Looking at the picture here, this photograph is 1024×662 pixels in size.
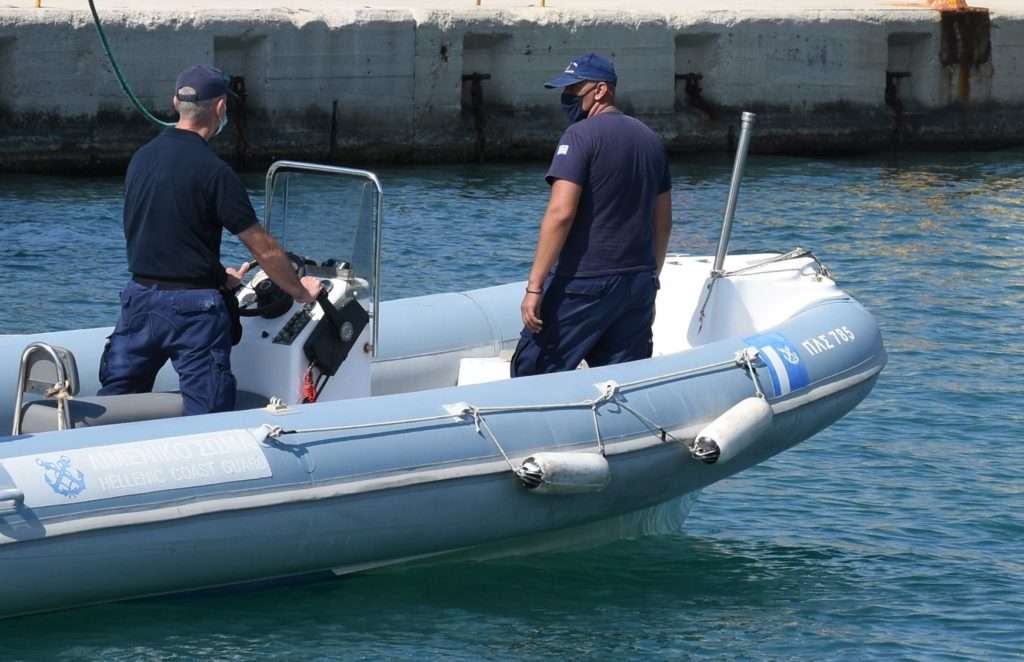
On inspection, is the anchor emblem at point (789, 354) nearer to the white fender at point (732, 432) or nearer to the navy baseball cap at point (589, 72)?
the white fender at point (732, 432)

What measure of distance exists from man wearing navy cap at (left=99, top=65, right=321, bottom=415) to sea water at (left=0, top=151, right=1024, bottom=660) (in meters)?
0.72

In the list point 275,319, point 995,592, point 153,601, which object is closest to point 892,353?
point 995,592

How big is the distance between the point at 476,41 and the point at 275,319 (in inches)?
407

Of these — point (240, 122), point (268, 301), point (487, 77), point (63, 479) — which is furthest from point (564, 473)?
point (487, 77)

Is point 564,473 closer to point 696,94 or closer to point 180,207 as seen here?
point 180,207

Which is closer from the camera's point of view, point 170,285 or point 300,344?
point 170,285

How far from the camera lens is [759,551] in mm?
6020

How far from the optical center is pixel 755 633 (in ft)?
17.1

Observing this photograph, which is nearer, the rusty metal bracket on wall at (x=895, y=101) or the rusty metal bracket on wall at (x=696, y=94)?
the rusty metal bracket on wall at (x=696, y=94)

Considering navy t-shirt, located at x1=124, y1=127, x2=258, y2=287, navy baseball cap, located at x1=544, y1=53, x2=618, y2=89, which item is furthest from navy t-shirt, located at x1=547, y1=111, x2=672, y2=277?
navy t-shirt, located at x1=124, y1=127, x2=258, y2=287

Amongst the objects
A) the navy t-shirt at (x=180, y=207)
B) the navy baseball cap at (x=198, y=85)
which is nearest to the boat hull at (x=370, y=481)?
the navy t-shirt at (x=180, y=207)

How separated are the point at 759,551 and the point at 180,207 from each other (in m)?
2.59

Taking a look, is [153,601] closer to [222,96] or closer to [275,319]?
[275,319]

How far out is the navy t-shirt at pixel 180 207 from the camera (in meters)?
4.69
